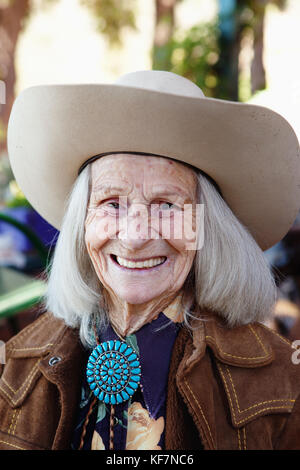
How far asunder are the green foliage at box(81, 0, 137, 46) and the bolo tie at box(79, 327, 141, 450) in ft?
38.2

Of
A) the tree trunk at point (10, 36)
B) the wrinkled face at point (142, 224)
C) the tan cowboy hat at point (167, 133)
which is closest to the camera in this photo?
the tan cowboy hat at point (167, 133)

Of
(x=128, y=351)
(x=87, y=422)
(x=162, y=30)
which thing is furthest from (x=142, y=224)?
(x=162, y=30)

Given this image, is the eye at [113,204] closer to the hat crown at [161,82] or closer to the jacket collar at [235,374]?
the hat crown at [161,82]

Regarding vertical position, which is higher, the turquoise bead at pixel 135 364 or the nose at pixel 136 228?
the nose at pixel 136 228

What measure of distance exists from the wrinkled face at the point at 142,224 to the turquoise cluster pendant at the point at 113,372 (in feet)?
0.60

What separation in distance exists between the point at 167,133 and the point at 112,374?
82cm

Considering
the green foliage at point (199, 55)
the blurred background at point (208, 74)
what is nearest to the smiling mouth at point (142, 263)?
the blurred background at point (208, 74)

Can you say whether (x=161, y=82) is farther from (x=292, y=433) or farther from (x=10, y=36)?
(x=10, y=36)

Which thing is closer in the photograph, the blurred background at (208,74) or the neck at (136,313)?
the neck at (136,313)

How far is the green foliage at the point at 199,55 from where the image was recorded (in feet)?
15.5

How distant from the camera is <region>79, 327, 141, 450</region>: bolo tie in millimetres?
1420

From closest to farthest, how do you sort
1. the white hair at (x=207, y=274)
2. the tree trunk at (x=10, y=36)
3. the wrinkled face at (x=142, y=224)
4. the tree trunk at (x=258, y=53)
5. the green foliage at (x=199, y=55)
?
the wrinkled face at (x=142, y=224)
the white hair at (x=207, y=274)
the tree trunk at (x=258, y=53)
the green foliage at (x=199, y=55)
the tree trunk at (x=10, y=36)

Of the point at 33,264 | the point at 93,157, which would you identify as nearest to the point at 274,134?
the point at 93,157

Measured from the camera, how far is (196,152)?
56.6 inches
